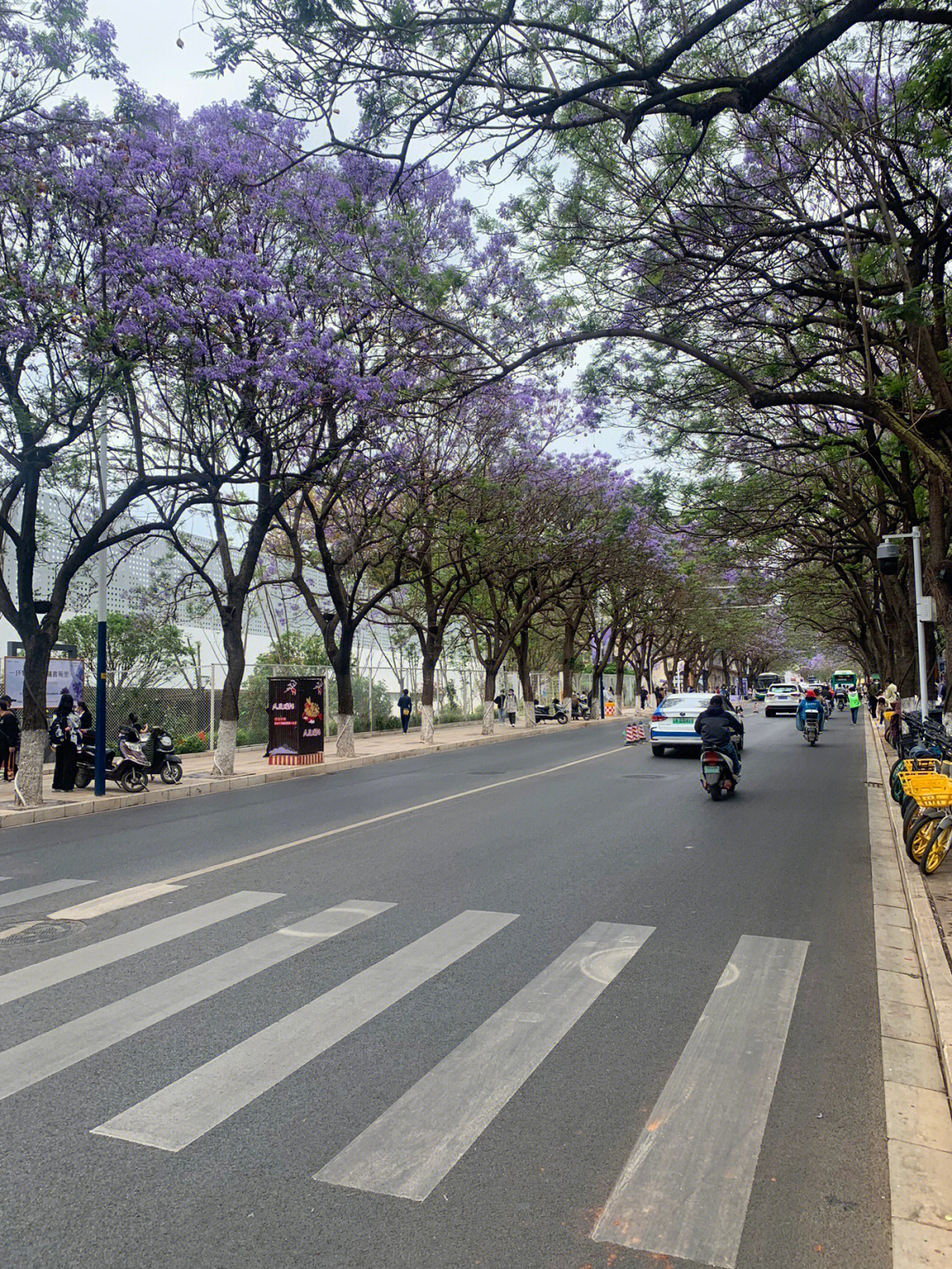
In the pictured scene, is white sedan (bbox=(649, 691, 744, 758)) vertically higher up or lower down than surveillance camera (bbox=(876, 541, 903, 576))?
lower down

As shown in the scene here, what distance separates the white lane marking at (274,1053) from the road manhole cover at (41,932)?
2.44 m

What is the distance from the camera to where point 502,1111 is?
12.8 feet

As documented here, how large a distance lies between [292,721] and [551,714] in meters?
28.9

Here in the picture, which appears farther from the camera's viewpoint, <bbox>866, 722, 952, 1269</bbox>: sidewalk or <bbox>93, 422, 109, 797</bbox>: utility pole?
<bbox>93, 422, 109, 797</bbox>: utility pole

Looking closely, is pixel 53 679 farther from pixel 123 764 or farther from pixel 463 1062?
pixel 463 1062

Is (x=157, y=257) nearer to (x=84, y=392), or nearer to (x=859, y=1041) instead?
(x=84, y=392)

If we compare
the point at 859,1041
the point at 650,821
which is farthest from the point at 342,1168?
the point at 650,821

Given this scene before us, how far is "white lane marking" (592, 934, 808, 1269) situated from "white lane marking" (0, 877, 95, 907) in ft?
18.6

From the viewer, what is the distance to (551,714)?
49.3m

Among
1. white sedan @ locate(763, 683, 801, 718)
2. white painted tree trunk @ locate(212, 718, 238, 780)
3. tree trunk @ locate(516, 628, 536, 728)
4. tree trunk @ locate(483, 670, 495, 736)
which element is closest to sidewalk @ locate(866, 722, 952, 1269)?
white painted tree trunk @ locate(212, 718, 238, 780)

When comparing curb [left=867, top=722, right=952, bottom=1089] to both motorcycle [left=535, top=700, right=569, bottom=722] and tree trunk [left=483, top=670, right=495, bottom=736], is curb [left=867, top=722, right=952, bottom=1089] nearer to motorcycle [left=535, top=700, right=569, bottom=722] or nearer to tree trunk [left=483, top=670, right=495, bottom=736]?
tree trunk [left=483, top=670, right=495, bottom=736]

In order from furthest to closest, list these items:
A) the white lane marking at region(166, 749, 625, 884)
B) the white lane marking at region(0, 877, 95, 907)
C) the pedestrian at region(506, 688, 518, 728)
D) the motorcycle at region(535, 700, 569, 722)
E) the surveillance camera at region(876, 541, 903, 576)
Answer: the motorcycle at region(535, 700, 569, 722), the pedestrian at region(506, 688, 518, 728), the surveillance camera at region(876, 541, 903, 576), the white lane marking at region(166, 749, 625, 884), the white lane marking at region(0, 877, 95, 907)

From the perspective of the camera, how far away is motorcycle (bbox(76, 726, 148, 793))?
16.4m

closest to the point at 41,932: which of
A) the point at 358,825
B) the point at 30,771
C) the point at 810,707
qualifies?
the point at 358,825
